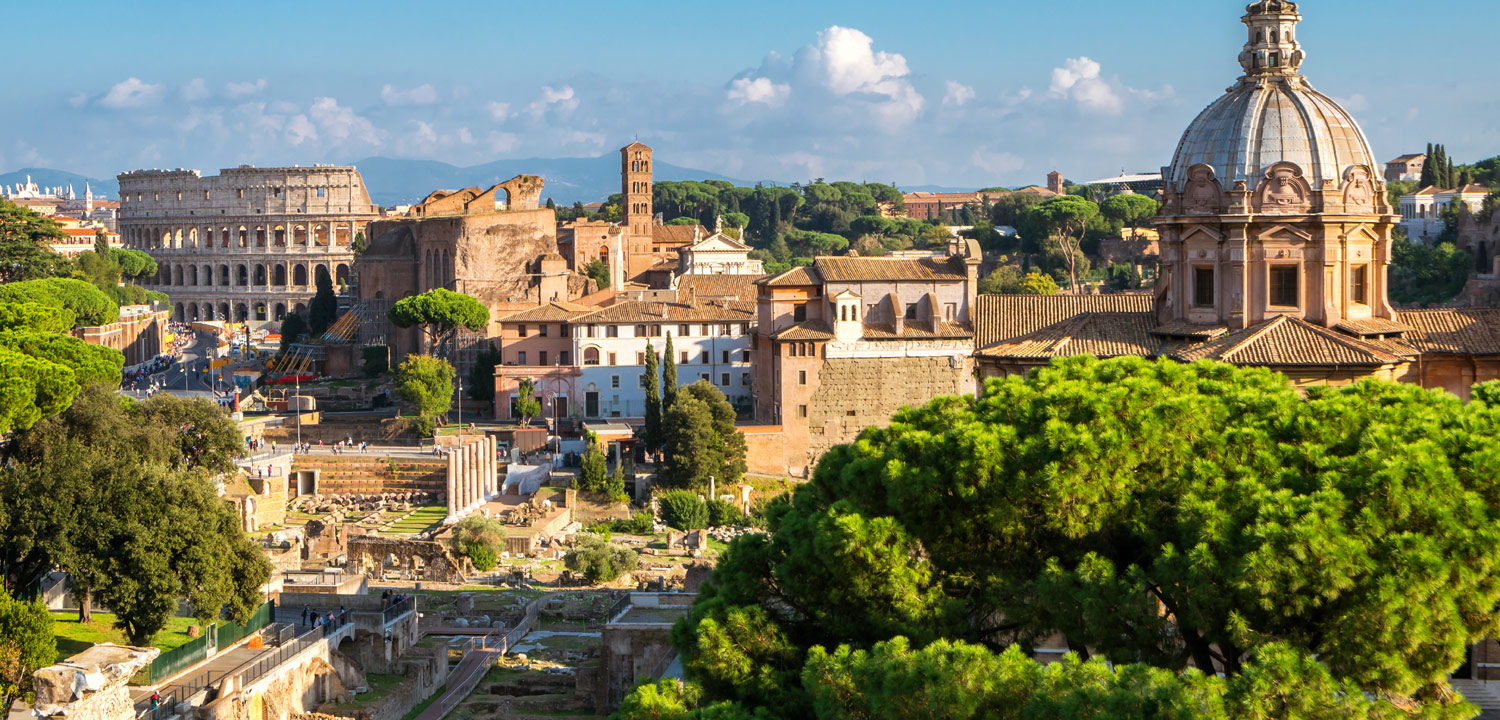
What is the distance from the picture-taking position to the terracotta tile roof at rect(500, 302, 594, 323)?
54.5m

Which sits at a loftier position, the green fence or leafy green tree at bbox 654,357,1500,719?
leafy green tree at bbox 654,357,1500,719

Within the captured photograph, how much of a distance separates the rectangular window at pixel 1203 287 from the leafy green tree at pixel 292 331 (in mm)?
48544

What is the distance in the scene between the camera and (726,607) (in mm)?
16625

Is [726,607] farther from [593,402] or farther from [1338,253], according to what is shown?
[593,402]

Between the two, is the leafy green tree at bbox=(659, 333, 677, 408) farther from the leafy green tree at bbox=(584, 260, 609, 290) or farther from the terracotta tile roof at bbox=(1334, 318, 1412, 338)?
the terracotta tile roof at bbox=(1334, 318, 1412, 338)

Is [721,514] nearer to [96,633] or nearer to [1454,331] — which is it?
[96,633]

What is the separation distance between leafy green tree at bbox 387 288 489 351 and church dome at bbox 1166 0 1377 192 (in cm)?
3585

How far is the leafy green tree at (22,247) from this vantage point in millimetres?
64688

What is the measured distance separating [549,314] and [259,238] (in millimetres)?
63784

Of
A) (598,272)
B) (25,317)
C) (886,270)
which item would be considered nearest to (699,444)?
(886,270)

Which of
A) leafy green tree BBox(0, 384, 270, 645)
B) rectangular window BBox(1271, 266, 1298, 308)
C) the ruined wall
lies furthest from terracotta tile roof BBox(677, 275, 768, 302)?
leafy green tree BBox(0, 384, 270, 645)

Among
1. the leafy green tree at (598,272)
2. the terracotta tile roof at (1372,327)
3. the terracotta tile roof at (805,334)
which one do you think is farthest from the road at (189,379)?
the terracotta tile roof at (1372,327)

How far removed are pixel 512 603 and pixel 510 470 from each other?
15.3 meters

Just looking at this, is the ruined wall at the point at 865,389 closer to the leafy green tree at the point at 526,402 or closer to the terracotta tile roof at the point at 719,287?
the leafy green tree at the point at 526,402
